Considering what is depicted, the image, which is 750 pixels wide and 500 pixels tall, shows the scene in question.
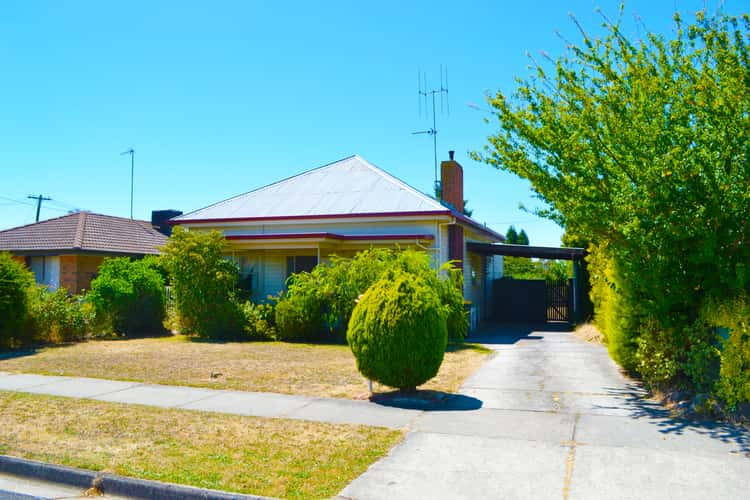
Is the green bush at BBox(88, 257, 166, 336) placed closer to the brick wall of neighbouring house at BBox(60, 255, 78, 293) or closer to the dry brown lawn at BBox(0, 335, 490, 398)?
the dry brown lawn at BBox(0, 335, 490, 398)

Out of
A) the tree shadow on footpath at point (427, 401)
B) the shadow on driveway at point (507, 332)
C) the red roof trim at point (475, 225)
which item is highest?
the red roof trim at point (475, 225)

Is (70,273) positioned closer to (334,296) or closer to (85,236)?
(85,236)

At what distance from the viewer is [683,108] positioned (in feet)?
23.7

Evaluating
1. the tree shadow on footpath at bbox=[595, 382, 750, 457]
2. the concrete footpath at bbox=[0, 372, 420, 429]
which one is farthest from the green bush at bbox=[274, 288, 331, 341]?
the tree shadow on footpath at bbox=[595, 382, 750, 457]

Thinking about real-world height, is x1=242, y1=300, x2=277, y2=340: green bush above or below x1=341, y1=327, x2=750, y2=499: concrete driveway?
above

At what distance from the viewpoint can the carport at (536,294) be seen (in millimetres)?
20938

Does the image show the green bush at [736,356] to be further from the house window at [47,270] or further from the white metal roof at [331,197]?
the house window at [47,270]

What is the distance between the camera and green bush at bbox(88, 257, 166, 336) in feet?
56.1

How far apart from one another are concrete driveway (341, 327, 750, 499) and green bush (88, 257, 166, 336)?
12.2 metres

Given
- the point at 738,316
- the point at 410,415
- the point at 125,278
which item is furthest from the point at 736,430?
the point at 125,278

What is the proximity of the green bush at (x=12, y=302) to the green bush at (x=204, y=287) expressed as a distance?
393 centimetres

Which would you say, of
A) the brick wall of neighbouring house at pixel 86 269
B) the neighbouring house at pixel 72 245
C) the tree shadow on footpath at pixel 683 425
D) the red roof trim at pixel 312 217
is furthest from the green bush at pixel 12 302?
the tree shadow on footpath at pixel 683 425

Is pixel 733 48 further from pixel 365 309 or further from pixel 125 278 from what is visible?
pixel 125 278

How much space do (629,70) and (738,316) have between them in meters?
3.48
